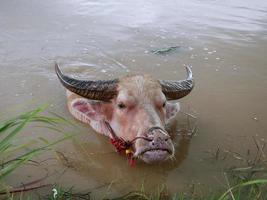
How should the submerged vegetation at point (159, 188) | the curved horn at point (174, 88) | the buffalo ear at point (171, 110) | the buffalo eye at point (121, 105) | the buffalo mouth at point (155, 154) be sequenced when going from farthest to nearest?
the buffalo ear at point (171, 110), the curved horn at point (174, 88), the buffalo eye at point (121, 105), the buffalo mouth at point (155, 154), the submerged vegetation at point (159, 188)

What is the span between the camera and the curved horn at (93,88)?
4695 mm

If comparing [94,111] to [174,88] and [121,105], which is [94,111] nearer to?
[121,105]

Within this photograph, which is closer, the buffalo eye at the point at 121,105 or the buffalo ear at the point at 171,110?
the buffalo eye at the point at 121,105

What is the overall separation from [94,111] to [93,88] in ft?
1.24

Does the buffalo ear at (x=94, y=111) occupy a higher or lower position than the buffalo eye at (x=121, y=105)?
lower

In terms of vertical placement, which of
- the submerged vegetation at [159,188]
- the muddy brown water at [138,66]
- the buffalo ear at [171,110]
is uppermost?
the submerged vegetation at [159,188]

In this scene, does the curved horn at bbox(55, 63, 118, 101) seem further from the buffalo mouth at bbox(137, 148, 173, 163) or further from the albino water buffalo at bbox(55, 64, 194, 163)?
the buffalo mouth at bbox(137, 148, 173, 163)

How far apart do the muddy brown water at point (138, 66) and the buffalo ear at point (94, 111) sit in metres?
0.11

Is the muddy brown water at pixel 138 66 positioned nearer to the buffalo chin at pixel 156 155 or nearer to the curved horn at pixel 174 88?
the buffalo chin at pixel 156 155

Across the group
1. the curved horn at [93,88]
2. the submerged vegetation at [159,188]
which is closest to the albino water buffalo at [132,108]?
the curved horn at [93,88]

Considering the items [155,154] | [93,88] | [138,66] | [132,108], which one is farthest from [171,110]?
[138,66]

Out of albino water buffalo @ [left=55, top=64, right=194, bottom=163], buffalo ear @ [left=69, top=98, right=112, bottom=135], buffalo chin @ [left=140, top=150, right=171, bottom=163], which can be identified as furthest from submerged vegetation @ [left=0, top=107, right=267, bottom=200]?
buffalo ear @ [left=69, top=98, right=112, bottom=135]

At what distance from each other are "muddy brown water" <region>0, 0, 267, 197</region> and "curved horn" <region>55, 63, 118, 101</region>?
1.39 feet

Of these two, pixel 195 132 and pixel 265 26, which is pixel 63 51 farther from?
pixel 265 26
